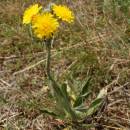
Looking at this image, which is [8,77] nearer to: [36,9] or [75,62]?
[75,62]

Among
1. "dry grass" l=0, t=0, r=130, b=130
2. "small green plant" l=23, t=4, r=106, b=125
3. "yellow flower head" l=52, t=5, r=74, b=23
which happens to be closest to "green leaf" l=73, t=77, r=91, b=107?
"small green plant" l=23, t=4, r=106, b=125

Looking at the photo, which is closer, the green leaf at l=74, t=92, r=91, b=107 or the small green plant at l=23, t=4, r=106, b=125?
the small green plant at l=23, t=4, r=106, b=125

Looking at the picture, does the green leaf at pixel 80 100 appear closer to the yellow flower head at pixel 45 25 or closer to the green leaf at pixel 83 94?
the green leaf at pixel 83 94

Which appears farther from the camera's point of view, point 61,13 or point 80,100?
point 80,100

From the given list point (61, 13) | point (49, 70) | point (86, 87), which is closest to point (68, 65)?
point (86, 87)

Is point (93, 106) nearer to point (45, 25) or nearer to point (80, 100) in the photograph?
point (80, 100)

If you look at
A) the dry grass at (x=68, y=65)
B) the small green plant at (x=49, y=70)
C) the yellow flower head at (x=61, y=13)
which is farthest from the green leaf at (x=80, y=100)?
the yellow flower head at (x=61, y=13)

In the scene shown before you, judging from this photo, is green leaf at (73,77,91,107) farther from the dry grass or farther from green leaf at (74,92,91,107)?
the dry grass
